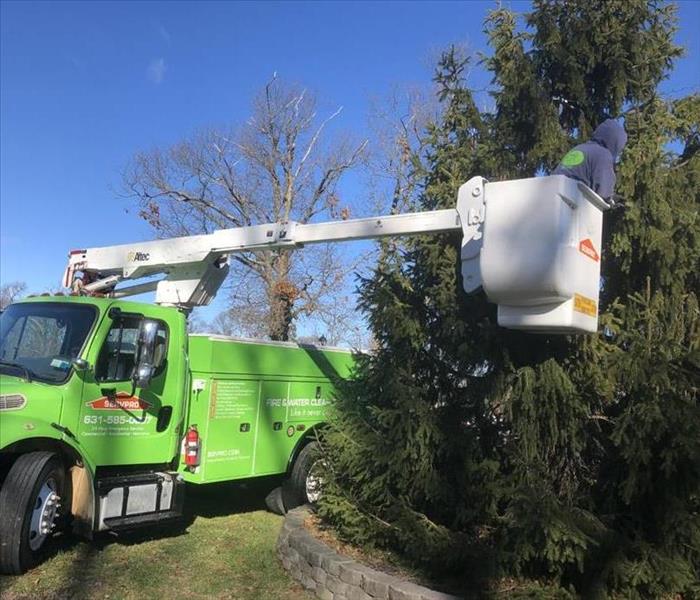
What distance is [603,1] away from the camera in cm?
586

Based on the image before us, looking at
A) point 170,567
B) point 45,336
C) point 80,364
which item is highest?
point 45,336

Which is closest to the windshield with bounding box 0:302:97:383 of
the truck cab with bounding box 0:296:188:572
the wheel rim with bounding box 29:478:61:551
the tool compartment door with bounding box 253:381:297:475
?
the truck cab with bounding box 0:296:188:572

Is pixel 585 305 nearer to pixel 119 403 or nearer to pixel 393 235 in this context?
pixel 393 235

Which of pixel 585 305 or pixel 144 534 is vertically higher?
pixel 585 305

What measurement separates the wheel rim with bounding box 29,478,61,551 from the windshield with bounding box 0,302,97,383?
93cm

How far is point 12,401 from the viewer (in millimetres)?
5555

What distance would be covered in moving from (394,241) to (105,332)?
285cm

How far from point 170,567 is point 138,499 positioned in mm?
703

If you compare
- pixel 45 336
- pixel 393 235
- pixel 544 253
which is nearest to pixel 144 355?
pixel 45 336

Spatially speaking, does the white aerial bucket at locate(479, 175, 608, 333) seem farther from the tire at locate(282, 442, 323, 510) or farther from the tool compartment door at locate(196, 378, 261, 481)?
the tire at locate(282, 442, 323, 510)

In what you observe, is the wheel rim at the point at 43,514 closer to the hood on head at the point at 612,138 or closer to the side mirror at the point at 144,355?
the side mirror at the point at 144,355

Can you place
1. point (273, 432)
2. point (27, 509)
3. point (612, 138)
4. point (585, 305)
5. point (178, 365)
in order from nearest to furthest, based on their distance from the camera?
point (585, 305)
point (612, 138)
point (27, 509)
point (178, 365)
point (273, 432)

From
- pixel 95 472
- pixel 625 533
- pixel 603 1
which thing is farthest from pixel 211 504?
pixel 603 1

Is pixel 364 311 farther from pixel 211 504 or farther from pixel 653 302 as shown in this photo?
pixel 211 504
